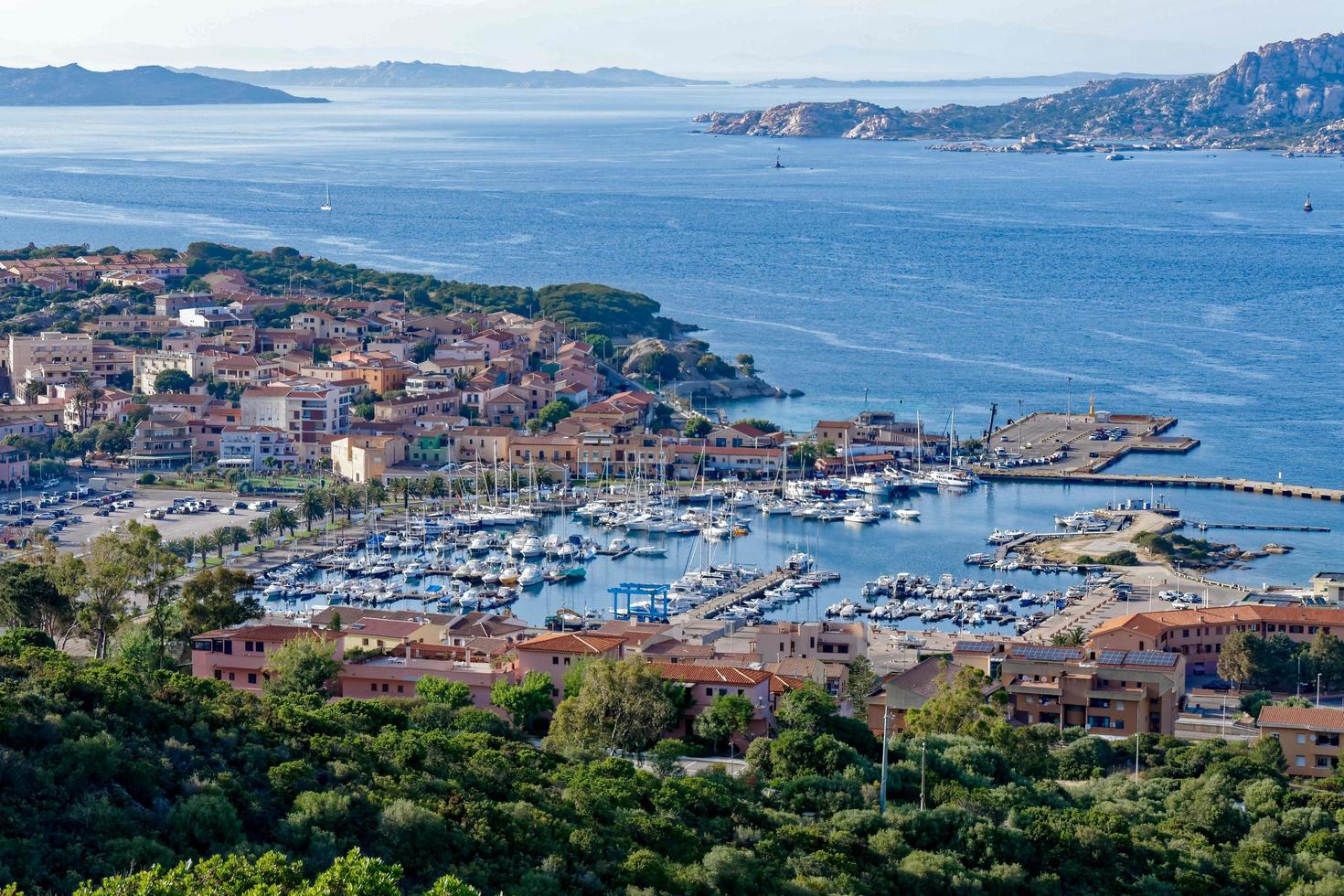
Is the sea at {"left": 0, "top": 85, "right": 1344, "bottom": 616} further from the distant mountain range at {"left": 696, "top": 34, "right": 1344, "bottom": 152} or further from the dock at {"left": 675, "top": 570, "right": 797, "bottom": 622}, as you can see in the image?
the distant mountain range at {"left": 696, "top": 34, "right": 1344, "bottom": 152}

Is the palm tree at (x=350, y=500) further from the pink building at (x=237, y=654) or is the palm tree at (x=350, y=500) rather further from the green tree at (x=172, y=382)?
the pink building at (x=237, y=654)

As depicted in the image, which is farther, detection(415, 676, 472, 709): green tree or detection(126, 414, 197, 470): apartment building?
detection(126, 414, 197, 470): apartment building

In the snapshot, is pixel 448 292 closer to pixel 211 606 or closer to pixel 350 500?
pixel 350 500

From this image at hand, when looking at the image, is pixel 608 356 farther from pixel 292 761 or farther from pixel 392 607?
pixel 292 761

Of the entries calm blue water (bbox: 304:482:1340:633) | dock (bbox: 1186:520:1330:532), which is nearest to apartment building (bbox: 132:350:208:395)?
calm blue water (bbox: 304:482:1340:633)

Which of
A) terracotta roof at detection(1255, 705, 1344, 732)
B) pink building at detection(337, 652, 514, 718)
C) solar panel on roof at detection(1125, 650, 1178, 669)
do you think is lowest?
terracotta roof at detection(1255, 705, 1344, 732)

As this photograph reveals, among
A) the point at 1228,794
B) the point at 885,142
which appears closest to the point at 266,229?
the point at 1228,794
